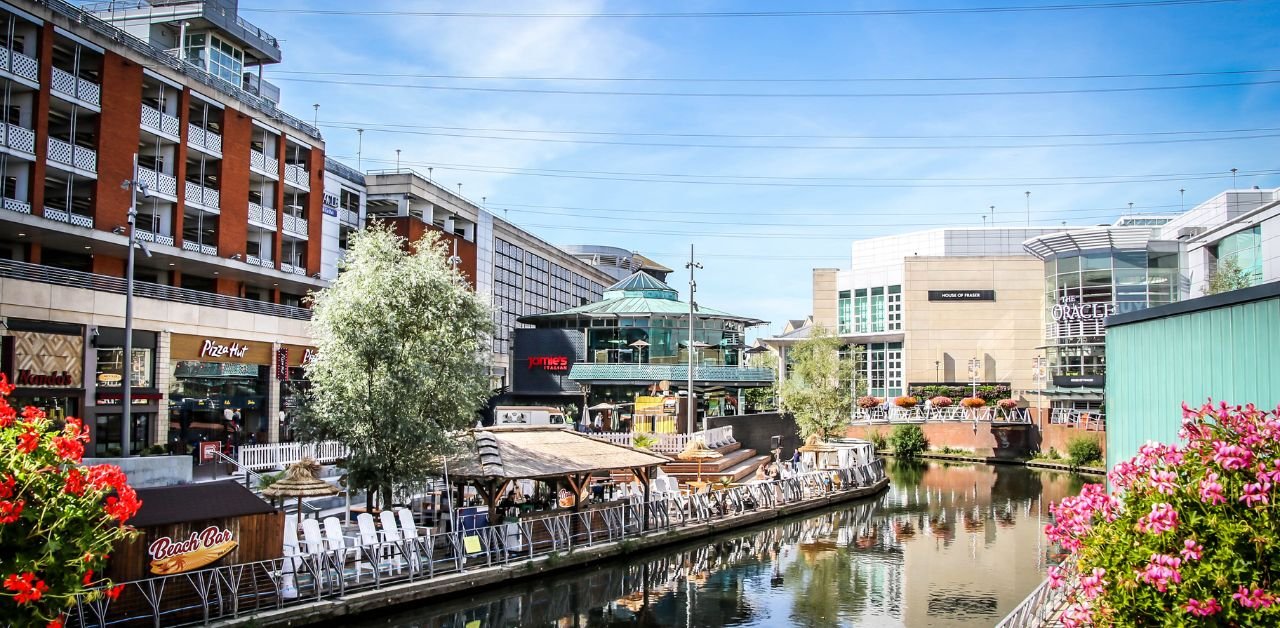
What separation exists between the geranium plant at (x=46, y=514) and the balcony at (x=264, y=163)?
37995 mm

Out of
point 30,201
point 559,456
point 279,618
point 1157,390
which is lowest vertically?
point 279,618

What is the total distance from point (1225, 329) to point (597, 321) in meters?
51.6

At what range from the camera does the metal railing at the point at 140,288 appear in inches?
1257

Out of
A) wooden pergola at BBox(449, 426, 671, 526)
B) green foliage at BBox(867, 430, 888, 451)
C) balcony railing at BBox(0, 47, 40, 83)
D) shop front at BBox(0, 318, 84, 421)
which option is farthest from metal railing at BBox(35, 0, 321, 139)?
green foliage at BBox(867, 430, 888, 451)

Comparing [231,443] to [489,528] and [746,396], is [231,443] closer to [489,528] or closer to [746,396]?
[489,528]

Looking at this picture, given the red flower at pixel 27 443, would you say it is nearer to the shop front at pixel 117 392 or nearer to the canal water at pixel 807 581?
the canal water at pixel 807 581

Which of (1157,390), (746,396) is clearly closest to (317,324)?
(1157,390)

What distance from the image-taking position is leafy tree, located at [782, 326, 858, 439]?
2084 inches

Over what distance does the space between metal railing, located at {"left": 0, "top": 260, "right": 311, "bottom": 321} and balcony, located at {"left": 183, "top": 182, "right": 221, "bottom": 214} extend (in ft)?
13.0

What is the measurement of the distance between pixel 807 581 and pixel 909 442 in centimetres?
4208

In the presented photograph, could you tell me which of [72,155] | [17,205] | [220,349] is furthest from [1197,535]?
[220,349]

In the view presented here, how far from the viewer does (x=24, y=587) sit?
782 centimetres

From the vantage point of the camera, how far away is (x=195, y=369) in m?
39.3

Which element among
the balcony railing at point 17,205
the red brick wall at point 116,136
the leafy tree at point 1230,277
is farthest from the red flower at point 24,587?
the leafy tree at point 1230,277
